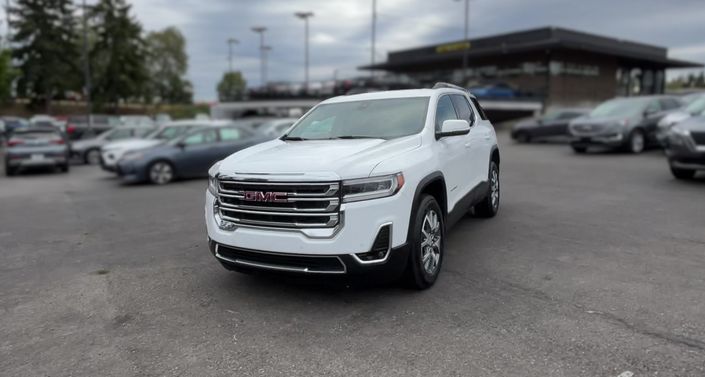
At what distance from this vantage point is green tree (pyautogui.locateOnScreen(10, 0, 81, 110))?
5412cm

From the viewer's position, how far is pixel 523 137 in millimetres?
23422

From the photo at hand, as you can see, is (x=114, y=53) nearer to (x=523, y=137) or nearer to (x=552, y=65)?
(x=552, y=65)

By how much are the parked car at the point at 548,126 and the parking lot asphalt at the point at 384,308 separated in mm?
15210

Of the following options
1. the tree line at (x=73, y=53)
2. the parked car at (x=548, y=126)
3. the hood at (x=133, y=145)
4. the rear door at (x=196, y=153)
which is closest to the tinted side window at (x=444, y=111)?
the rear door at (x=196, y=153)

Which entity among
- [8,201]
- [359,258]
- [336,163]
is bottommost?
[8,201]

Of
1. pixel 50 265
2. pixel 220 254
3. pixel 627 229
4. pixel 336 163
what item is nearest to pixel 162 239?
pixel 50 265

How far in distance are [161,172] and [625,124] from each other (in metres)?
13.3

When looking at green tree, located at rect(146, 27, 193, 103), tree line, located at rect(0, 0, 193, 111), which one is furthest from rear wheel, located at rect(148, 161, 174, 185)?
green tree, located at rect(146, 27, 193, 103)

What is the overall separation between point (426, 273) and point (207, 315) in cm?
185

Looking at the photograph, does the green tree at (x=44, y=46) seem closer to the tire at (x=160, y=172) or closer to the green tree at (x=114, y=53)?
the green tree at (x=114, y=53)

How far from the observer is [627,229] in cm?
652

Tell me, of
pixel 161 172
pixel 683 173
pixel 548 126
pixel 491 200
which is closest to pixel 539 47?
pixel 548 126

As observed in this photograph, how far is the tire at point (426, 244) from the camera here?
4231 millimetres

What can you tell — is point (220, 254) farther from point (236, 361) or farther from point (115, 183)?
point (115, 183)
